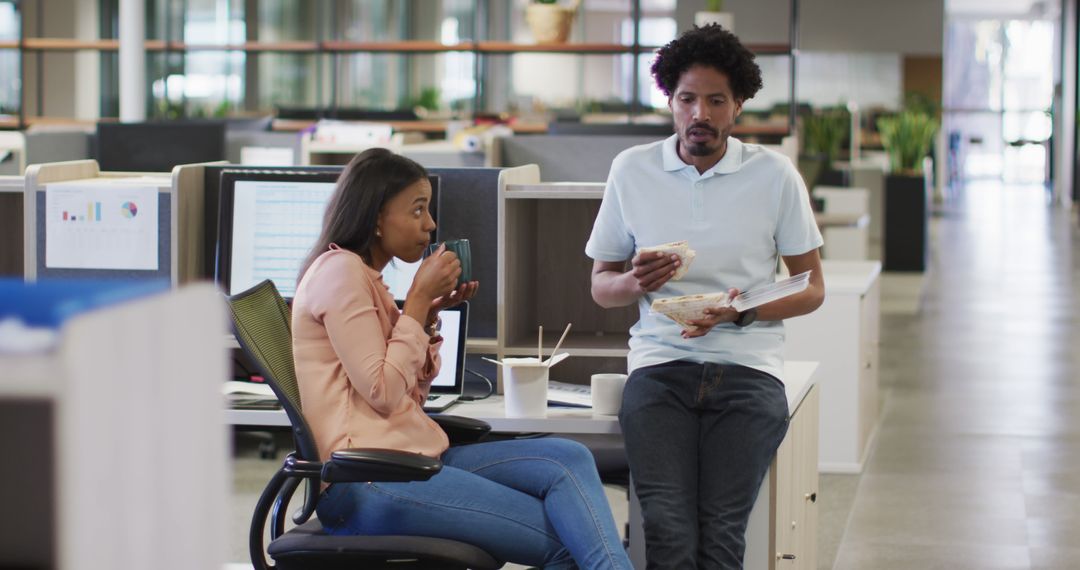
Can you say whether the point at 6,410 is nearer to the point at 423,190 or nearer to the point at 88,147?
the point at 423,190

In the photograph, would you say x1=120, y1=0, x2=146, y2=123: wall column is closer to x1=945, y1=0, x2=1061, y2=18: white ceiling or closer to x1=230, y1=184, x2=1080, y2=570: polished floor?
x1=230, y1=184, x2=1080, y2=570: polished floor

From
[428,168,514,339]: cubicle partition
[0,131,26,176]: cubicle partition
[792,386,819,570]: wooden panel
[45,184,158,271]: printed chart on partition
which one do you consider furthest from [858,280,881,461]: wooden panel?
[0,131,26,176]: cubicle partition

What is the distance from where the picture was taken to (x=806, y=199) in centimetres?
247

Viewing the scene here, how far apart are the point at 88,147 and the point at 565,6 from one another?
125 inches

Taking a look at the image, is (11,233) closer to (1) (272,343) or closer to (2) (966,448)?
(1) (272,343)

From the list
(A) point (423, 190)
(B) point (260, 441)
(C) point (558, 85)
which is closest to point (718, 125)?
(A) point (423, 190)

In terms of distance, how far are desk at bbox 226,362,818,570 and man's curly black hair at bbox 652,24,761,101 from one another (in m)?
0.60

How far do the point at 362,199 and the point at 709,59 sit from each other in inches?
28.2

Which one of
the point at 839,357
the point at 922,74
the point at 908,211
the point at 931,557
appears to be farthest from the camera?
the point at 922,74

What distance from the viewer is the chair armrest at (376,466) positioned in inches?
76.0

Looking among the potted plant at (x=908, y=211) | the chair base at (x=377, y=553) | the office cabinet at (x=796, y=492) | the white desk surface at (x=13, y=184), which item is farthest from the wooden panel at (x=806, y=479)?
the potted plant at (x=908, y=211)

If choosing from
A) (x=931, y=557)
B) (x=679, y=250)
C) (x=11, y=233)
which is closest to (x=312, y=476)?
(x=679, y=250)

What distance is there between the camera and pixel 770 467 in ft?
7.63

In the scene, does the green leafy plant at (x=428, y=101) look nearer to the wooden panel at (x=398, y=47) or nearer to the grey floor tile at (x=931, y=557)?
the wooden panel at (x=398, y=47)
